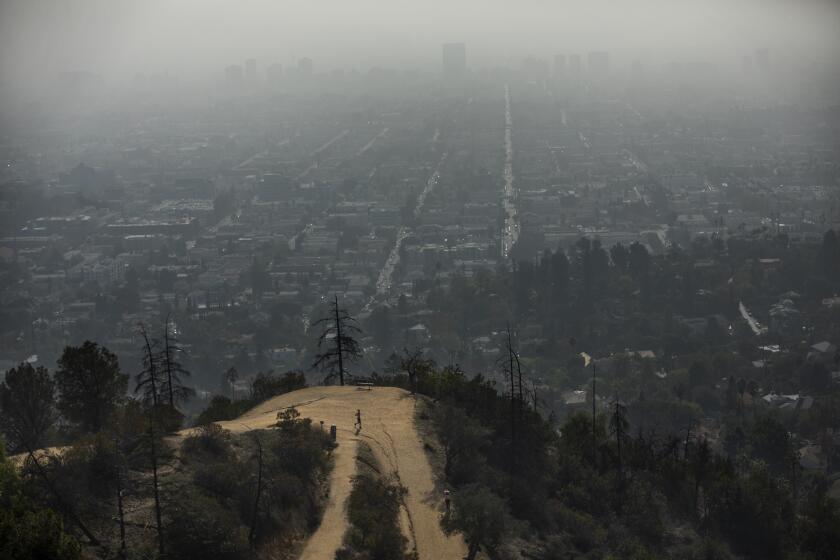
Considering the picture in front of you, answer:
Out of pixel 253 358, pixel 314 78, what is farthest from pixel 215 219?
pixel 314 78

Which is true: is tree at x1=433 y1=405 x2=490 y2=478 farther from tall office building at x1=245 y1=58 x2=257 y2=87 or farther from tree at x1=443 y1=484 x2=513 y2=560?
tall office building at x1=245 y1=58 x2=257 y2=87

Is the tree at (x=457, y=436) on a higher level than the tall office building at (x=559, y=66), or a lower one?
lower

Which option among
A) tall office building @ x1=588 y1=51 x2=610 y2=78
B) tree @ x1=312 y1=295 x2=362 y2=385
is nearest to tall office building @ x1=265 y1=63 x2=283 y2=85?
tall office building @ x1=588 y1=51 x2=610 y2=78

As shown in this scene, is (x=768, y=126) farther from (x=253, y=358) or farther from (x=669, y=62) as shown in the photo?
(x=253, y=358)

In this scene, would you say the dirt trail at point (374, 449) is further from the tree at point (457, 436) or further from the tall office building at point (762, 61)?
the tall office building at point (762, 61)

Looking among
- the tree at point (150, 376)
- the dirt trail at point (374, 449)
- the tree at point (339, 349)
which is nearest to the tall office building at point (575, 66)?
the tree at point (339, 349)

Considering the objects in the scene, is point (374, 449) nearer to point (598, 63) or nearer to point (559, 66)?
point (559, 66)
